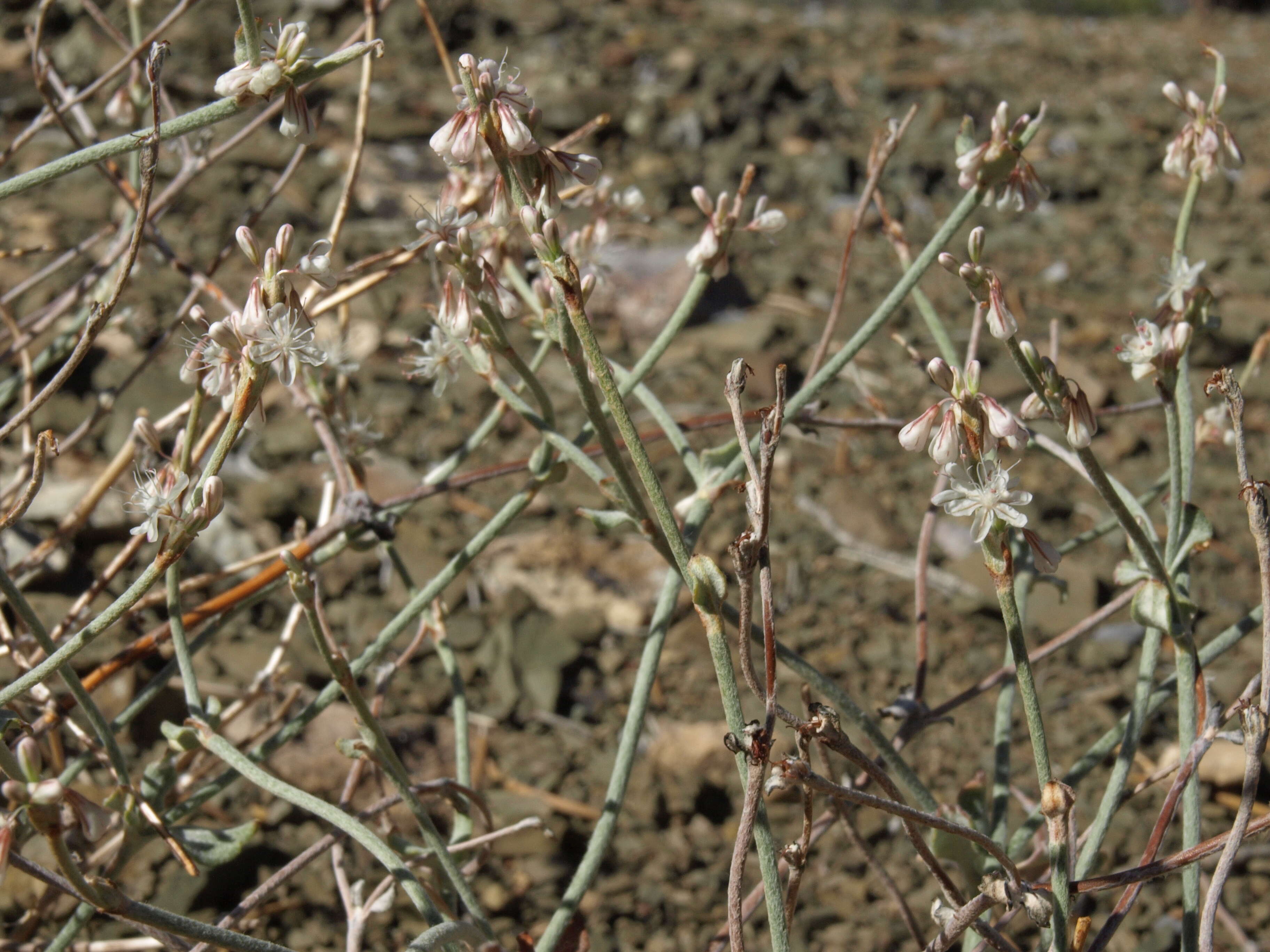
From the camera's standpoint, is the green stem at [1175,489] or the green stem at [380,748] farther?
the green stem at [1175,489]

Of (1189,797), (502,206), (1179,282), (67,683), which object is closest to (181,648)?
(67,683)

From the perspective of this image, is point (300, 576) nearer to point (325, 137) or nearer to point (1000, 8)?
point (325, 137)

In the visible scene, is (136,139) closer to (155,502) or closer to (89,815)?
(155,502)

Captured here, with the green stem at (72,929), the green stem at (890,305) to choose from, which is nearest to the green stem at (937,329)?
the green stem at (890,305)

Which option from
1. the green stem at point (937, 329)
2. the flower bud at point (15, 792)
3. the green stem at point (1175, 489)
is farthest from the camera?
the green stem at point (937, 329)

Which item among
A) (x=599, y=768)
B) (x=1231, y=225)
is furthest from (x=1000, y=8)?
(x=599, y=768)

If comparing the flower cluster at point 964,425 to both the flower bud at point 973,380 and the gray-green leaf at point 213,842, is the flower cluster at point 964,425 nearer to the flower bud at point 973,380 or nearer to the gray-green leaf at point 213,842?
the flower bud at point 973,380

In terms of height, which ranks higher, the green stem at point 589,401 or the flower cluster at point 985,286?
the flower cluster at point 985,286
